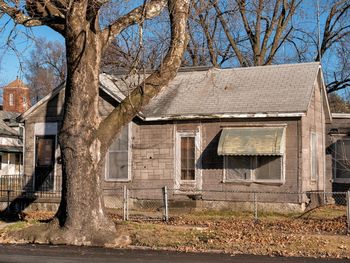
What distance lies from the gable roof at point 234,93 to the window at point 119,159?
128cm

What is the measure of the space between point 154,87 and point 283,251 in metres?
5.39

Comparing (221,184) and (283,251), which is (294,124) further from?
(283,251)

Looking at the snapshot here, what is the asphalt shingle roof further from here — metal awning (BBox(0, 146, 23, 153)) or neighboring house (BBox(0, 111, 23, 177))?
neighboring house (BBox(0, 111, 23, 177))

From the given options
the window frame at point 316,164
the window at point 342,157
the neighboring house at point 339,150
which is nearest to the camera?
the window frame at point 316,164

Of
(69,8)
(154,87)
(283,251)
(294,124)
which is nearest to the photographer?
(283,251)

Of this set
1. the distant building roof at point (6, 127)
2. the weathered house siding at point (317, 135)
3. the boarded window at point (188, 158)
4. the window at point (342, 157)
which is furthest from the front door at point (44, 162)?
the distant building roof at point (6, 127)

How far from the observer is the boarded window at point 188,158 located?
2116cm

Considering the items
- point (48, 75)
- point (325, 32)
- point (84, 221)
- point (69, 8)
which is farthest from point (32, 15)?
point (48, 75)

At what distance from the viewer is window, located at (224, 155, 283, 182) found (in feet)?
65.2

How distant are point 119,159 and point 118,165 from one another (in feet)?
0.75

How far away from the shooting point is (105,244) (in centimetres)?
1445

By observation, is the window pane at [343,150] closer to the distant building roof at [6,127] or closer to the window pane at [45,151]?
the window pane at [45,151]

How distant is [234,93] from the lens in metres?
21.6

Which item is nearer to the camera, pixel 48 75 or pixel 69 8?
pixel 69 8
